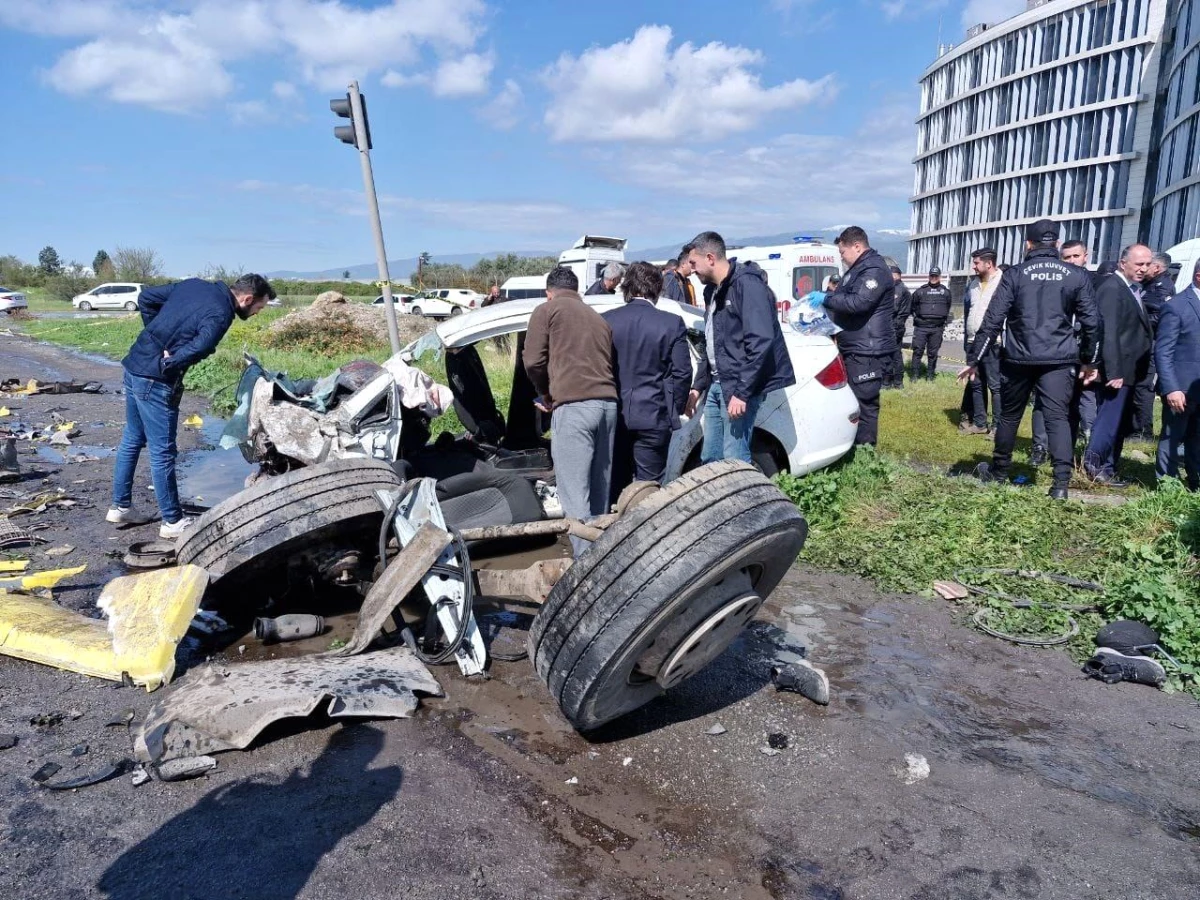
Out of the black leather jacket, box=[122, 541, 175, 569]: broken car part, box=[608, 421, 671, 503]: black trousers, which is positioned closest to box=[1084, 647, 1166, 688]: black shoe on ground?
box=[608, 421, 671, 503]: black trousers

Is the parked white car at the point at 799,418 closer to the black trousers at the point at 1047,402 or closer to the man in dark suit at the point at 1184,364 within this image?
the black trousers at the point at 1047,402

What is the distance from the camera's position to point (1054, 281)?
6.18 m

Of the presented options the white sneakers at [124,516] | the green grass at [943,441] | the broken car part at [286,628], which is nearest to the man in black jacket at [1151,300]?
the green grass at [943,441]

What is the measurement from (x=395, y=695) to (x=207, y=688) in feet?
2.39

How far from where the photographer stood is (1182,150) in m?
39.7

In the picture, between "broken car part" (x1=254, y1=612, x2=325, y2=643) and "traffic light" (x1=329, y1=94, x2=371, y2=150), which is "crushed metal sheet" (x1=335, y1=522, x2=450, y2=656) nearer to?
"broken car part" (x1=254, y1=612, x2=325, y2=643)

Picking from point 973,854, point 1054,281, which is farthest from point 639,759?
point 1054,281

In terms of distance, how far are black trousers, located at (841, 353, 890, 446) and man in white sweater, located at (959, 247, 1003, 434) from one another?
2.26 meters

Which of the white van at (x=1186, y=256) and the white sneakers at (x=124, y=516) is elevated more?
the white van at (x=1186, y=256)

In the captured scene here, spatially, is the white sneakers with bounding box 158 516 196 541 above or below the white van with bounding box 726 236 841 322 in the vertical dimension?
below

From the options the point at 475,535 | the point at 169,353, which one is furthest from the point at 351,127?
the point at 475,535

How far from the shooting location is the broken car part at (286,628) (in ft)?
13.1

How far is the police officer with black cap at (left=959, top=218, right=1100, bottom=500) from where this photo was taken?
6117 mm

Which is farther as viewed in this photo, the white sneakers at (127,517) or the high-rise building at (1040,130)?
the high-rise building at (1040,130)
